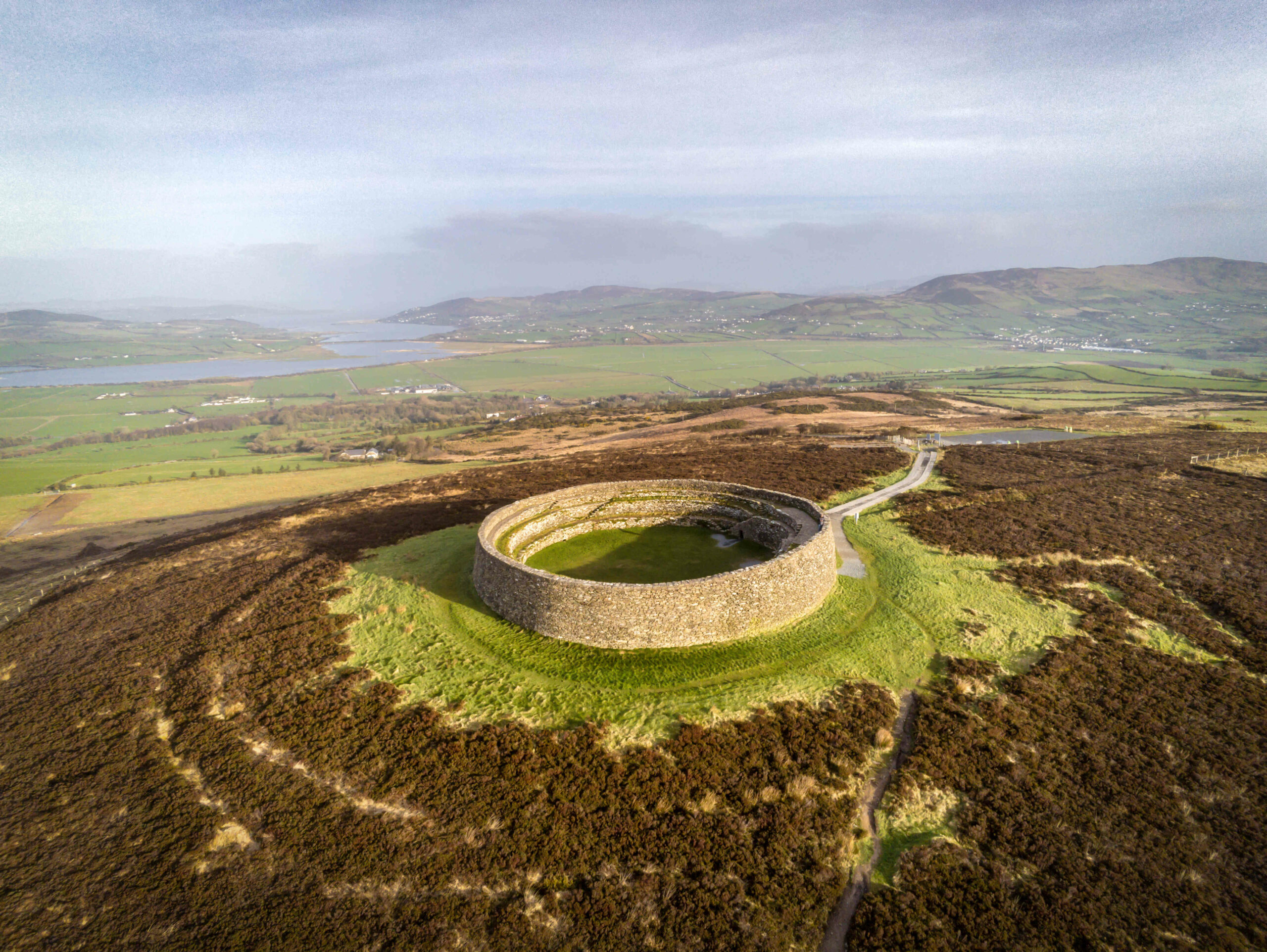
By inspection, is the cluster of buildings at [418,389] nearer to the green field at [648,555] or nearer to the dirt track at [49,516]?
the dirt track at [49,516]

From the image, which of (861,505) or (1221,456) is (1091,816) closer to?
(861,505)

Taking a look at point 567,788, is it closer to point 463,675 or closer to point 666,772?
point 666,772

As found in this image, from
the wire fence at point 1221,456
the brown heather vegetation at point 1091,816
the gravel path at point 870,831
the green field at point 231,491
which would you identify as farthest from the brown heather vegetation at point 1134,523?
the green field at point 231,491

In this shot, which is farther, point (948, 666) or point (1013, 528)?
point (1013, 528)

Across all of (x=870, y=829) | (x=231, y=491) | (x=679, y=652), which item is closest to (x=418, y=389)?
(x=231, y=491)

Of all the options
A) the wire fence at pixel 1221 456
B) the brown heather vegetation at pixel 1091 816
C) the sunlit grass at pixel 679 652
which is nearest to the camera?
the brown heather vegetation at pixel 1091 816

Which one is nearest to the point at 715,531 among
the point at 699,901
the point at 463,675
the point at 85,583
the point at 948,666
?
the point at 948,666

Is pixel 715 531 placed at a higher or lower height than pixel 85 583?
higher
